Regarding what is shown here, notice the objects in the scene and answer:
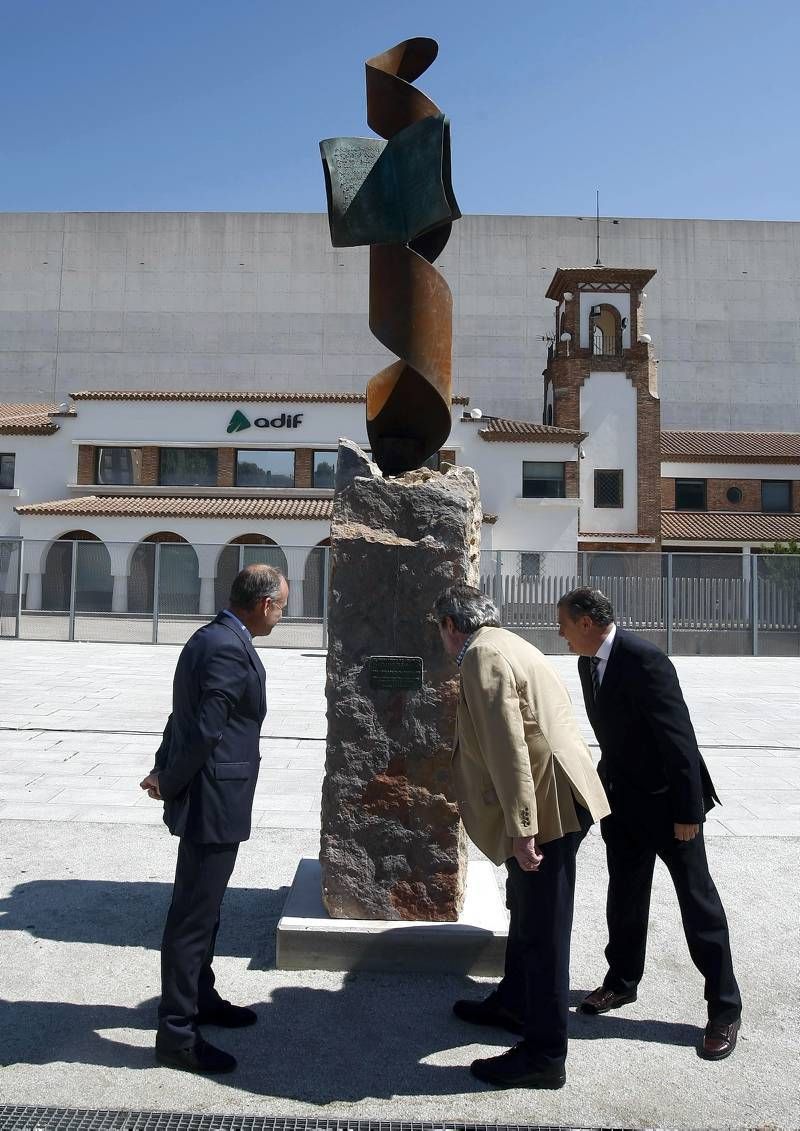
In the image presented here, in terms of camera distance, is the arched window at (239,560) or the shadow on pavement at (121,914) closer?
the shadow on pavement at (121,914)

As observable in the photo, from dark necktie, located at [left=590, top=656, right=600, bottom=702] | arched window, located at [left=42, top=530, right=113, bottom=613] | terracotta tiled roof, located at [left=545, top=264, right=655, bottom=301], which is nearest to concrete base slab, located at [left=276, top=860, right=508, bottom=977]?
dark necktie, located at [left=590, top=656, right=600, bottom=702]

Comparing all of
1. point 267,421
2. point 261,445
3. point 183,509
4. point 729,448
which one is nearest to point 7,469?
point 183,509

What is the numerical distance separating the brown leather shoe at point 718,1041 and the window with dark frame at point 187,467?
30.7 m

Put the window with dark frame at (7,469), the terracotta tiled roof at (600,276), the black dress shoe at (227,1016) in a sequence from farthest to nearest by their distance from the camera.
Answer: the terracotta tiled roof at (600,276), the window with dark frame at (7,469), the black dress shoe at (227,1016)

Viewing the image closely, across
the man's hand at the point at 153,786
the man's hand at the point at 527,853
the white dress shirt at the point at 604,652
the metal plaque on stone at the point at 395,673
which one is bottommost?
the man's hand at the point at 527,853

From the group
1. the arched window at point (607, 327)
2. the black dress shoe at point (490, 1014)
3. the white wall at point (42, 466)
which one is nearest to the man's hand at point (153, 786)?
the black dress shoe at point (490, 1014)

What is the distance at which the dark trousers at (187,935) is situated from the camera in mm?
3127

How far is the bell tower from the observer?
33750mm

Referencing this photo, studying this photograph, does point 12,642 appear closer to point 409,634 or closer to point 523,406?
point 409,634

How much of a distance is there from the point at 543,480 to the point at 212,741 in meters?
29.9

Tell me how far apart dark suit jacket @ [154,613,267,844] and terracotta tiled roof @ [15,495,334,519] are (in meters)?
26.2

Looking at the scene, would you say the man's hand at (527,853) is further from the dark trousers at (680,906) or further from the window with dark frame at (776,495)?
the window with dark frame at (776,495)

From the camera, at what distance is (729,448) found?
37.4 m

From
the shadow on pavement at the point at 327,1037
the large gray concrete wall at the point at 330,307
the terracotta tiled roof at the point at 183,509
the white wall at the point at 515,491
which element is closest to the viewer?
the shadow on pavement at the point at 327,1037
